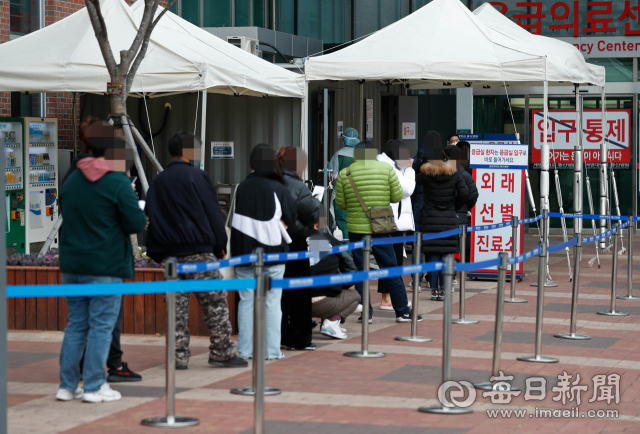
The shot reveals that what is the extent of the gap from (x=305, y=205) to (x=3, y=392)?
3.91 metres

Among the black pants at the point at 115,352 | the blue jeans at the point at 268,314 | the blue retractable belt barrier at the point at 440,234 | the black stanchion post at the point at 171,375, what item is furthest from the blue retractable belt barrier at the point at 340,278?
the blue retractable belt barrier at the point at 440,234

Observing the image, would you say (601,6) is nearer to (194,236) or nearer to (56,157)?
(56,157)

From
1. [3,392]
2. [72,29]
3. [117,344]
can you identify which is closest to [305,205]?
[117,344]

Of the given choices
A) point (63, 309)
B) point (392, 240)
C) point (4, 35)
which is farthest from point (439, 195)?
point (4, 35)

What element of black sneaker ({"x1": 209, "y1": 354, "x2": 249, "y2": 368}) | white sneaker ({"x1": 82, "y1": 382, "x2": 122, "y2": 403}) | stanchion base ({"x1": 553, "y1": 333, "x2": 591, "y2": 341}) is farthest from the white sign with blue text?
white sneaker ({"x1": 82, "y1": 382, "x2": 122, "y2": 403})

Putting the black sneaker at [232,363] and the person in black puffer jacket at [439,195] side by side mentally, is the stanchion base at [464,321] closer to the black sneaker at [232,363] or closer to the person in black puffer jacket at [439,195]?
the person in black puffer jacket at [439,195]

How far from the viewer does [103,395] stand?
21.3 feet

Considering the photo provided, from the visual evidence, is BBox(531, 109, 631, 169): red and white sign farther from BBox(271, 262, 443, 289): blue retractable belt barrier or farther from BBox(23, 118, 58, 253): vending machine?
BBox(271, 262, 443, 289): blue retractable belt barrier

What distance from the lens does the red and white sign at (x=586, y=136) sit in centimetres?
1995

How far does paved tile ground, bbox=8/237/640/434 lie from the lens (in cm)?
597

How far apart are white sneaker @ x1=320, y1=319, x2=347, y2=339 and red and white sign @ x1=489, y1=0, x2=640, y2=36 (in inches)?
525

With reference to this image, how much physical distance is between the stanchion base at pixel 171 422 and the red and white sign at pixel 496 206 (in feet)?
25.9

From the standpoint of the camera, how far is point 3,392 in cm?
472

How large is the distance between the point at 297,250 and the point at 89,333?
2436 millimetres
